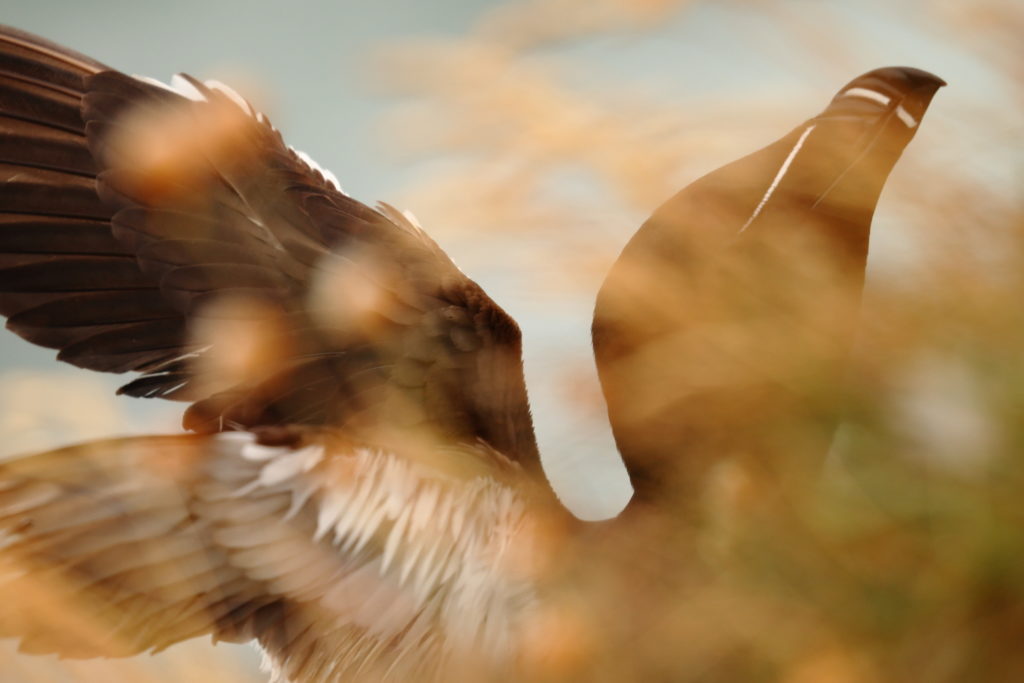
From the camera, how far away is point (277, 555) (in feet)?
0.84

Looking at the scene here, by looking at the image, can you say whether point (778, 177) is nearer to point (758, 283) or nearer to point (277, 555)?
point (758, 283)

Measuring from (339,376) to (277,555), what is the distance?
0.07 m

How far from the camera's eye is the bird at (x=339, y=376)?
150 millimetres

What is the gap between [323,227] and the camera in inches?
12.7

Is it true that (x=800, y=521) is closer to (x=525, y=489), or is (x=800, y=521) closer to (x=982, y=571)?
(x=982, y=571)

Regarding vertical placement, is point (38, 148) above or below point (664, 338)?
above

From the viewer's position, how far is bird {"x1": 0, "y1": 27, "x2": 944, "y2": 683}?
0.15 m

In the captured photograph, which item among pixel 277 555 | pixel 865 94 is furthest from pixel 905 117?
pixel 277 555

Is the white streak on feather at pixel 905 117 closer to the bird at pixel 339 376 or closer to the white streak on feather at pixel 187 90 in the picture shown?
the bird at pixel 339 376

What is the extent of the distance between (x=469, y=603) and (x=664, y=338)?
0.14m

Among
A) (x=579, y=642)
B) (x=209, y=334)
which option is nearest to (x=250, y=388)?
(x=209, y=334)

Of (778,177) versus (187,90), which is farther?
(187,90)

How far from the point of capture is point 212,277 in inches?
12.3

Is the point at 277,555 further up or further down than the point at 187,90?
further down
